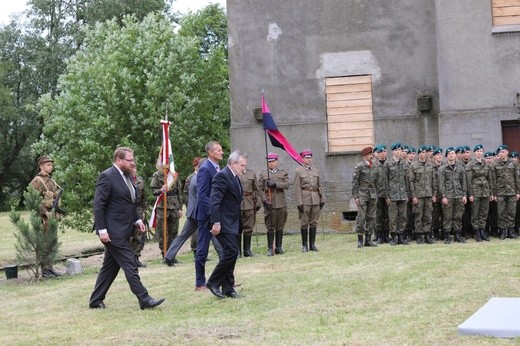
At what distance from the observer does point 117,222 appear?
1167cm

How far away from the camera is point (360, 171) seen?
18.8 m

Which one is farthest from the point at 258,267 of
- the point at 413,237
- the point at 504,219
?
the point at 504,219

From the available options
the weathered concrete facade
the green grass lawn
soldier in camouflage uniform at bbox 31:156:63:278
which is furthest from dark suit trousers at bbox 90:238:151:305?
the weathered concrete facade

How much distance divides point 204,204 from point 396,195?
22.7 feet

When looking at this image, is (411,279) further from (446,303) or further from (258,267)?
(258,267)

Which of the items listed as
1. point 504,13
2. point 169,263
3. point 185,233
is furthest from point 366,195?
point 504,13

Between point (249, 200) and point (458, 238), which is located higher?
point (249, 200)

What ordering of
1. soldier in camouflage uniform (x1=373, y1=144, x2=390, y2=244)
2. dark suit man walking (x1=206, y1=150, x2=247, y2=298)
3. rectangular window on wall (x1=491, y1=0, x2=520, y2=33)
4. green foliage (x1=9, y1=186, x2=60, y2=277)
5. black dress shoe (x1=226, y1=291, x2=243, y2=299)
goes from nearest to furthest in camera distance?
dark suit man walking (x1=206, y1=150, x2=247, y2=298)
black dress shoe (x1=226, y1=291, x2=243, y2=299)
green foliage (x1=9, y1=186, x2=60, y2=277)
soldier in camouflage uniform (x1=373, y1=144, x2=390, y2=244)
rectangular window on wall (x1=491, y1=0, x2=520, y2=33)

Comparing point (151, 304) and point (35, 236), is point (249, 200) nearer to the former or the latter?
point (35, 236)

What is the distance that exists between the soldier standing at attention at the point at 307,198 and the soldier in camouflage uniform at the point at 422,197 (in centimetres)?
198

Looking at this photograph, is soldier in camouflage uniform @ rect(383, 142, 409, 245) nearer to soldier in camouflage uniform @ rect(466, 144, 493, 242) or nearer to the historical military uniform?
soldier in camouflage uniform @ rect(466, 144, 493, 242)

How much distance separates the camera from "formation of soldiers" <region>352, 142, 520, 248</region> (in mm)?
18844

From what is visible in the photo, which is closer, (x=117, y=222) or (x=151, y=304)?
(x=151, y=304)

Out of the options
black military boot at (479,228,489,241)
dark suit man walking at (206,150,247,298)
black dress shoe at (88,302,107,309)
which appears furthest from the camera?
black military boot at (479,228,489,241)
